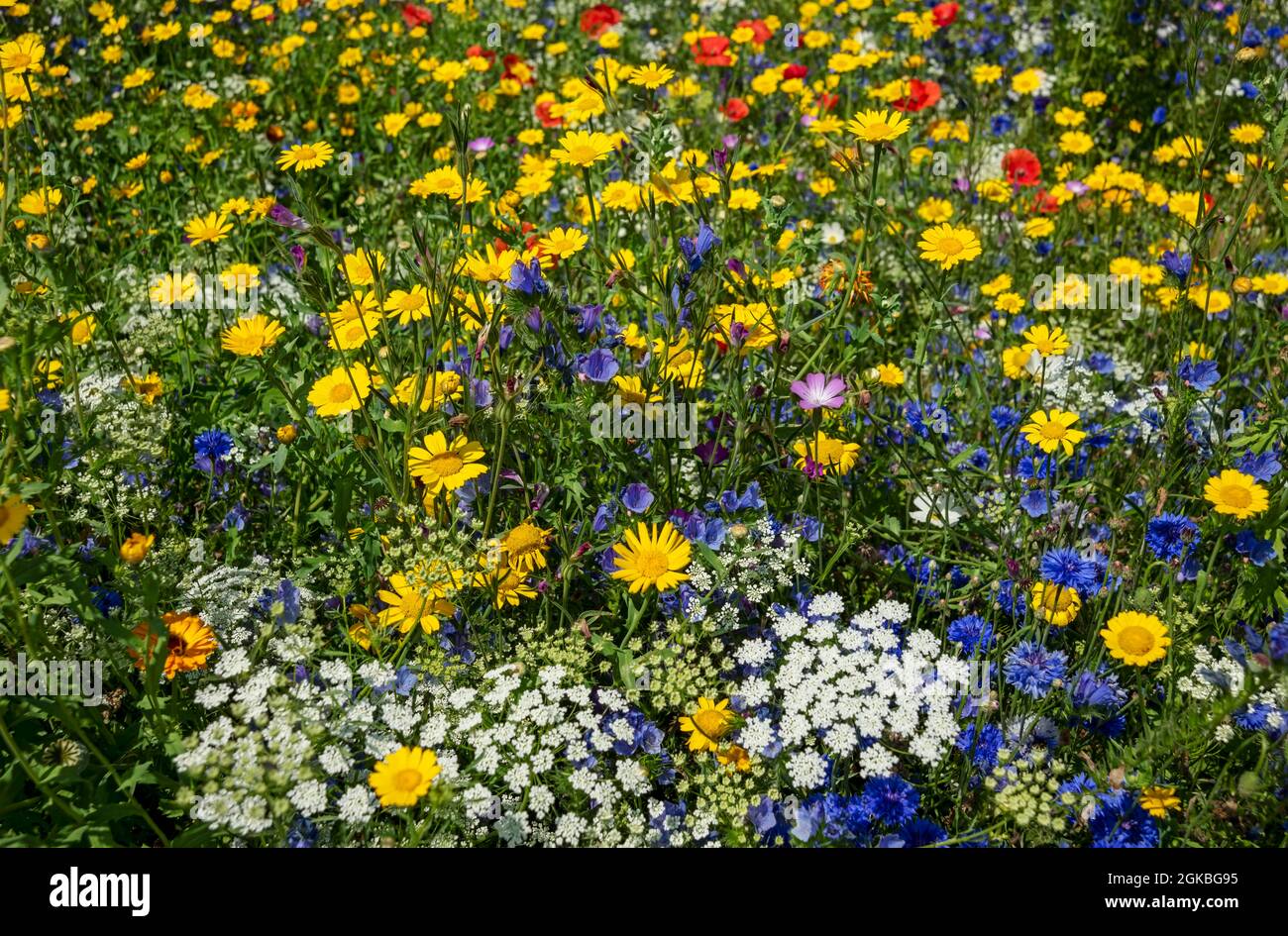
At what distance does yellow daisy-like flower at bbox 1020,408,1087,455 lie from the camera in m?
2.45

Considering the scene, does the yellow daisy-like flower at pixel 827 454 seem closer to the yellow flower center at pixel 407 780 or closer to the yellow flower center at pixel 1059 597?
the yellow flower center at pixel 1059 597

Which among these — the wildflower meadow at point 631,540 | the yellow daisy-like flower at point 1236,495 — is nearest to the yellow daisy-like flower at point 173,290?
the wildflower meadow at point 631,540

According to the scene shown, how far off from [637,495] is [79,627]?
3.90 ft

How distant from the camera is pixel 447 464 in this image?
2156 millimetres

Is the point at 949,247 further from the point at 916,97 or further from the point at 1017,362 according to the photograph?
the point at 916,97

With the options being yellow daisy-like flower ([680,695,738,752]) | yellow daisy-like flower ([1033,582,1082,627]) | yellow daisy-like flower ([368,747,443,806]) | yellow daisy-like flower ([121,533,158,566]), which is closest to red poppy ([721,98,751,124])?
yellow daisy-like flower ([1033,582,1082,627])

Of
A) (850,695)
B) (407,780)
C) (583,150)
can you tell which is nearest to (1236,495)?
(850,695)

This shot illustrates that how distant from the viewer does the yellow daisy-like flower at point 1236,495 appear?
2268 mm

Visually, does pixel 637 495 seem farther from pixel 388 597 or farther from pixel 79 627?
pixel 79 627

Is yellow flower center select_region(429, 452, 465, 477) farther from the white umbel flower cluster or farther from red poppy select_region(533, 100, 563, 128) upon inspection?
red poppy select_region(533, 100, 563, 128)

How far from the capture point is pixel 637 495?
2312 mm

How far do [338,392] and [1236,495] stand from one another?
6.79ft

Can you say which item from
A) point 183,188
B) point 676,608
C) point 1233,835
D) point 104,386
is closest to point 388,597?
point 676,608

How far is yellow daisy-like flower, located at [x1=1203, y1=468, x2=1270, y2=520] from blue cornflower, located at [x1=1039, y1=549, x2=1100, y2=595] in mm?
320
